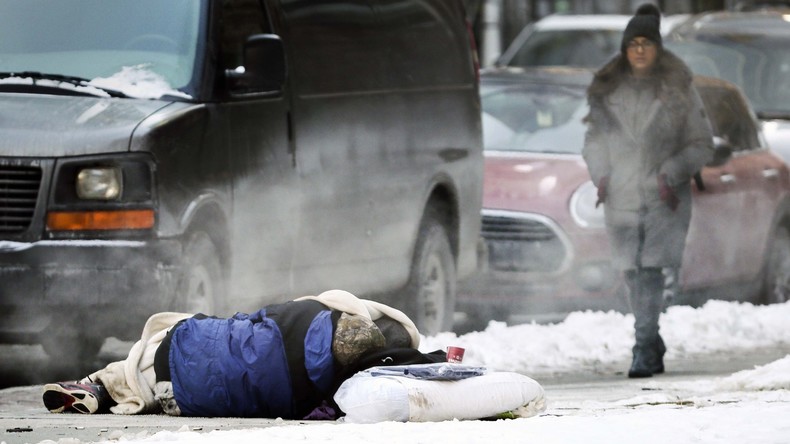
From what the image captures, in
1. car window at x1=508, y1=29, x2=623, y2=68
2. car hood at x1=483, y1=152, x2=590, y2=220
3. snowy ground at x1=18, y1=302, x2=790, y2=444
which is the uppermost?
car window at x1=508, y1=29, x2=623, y2=68

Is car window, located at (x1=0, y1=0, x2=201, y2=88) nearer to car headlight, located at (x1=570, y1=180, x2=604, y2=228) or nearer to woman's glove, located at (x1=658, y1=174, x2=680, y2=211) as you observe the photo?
woman's glove, located at (x1=658, y1=174, x2=680, y2=211)

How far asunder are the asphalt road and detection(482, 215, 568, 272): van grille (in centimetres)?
145

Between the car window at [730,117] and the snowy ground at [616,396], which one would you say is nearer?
the snowy ground at [616,396]

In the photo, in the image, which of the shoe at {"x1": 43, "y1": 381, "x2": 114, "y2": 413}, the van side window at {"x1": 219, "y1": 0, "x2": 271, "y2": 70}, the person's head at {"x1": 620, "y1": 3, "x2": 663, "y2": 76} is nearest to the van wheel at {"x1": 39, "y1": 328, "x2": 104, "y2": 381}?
the shoe at {"x1": 43, "y1": 381, "x2": 114, "y2": 413}

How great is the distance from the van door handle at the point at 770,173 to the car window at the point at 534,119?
1269 mm

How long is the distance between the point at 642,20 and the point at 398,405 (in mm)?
3915

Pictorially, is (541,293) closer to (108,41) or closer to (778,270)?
(778,270)

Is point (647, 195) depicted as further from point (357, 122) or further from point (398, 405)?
point (398, 405)

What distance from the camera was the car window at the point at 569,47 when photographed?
20203mm

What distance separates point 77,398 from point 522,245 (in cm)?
511

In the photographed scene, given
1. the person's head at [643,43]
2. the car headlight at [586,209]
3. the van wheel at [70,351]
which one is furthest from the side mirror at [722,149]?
the van wheel at [70,351]

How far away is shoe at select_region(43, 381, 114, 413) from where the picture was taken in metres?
7.71

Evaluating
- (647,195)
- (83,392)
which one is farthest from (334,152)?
(83,392)

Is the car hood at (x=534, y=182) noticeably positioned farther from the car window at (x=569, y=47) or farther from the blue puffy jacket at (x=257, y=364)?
the car window at (x=569, y=47)
